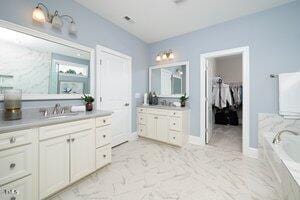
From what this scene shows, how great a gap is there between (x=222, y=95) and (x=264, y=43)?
2519mm

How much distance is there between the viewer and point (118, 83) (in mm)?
3068

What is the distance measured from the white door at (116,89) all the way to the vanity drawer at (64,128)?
0.87m

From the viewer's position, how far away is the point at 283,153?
1336 millimetres

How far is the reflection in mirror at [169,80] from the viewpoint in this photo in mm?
3373

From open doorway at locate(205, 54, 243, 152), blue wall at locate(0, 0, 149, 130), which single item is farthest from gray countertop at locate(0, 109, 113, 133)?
open doorway at locate(205, 54, 243, 152)

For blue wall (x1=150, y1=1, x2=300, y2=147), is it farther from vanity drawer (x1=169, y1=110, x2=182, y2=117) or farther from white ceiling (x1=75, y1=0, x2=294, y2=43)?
vanity drawer (x1=169, y1=110, x2=182, y2=117)

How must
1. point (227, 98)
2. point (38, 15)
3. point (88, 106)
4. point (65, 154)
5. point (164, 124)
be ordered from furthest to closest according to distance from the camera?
point (227, 98), point (164, 124), point (88, 106), point (38, 15), point (65, 154)

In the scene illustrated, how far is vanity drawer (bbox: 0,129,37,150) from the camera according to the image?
1.12 m

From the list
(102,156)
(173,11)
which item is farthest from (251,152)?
(173,11)

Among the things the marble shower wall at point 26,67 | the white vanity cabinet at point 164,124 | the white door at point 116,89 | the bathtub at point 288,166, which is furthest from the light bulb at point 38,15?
the bathtub at point 288,166

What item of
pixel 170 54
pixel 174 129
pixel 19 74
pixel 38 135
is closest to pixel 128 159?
pixel 174 129

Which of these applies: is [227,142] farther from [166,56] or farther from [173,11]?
[173,11]

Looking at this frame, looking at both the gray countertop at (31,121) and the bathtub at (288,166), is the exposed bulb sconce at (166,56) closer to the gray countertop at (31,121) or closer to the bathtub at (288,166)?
the gray countertop at (31,121)

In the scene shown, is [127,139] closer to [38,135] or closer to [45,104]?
[45,104]
